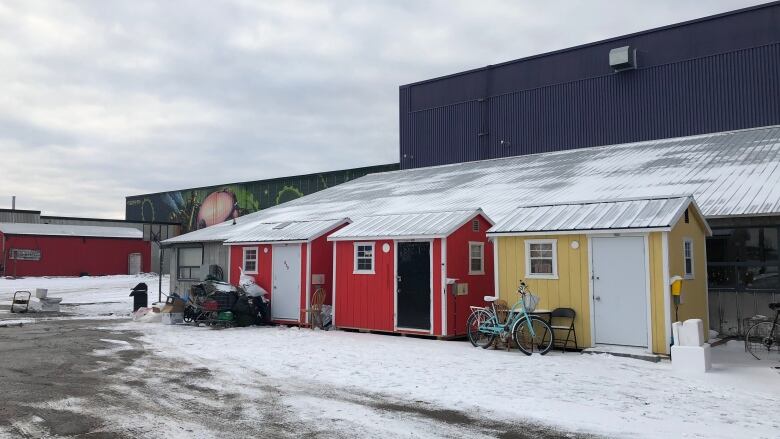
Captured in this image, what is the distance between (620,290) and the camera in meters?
11.6

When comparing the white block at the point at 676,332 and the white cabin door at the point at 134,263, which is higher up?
the white cabin door at the point at 134,263

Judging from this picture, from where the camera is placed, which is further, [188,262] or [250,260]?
[188,262]

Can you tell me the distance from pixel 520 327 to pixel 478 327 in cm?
96

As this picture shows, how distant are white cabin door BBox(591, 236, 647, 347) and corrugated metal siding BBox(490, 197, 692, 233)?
322 mm

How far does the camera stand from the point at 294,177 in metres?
40.8

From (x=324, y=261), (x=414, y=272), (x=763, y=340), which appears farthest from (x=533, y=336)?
(x=324, y=261)

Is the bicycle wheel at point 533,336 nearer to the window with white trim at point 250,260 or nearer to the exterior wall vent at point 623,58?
the window with white trim at point 250,260

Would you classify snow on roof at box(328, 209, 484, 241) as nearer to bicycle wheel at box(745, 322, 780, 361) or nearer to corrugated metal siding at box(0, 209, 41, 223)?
bicycle wheel at box(745, 322, 780, 361)

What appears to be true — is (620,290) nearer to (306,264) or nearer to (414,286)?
(414,286)

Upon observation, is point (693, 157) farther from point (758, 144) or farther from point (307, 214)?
point (307, 214)

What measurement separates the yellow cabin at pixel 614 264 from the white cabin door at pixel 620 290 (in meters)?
0.02

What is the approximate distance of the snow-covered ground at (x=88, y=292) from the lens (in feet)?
77.3

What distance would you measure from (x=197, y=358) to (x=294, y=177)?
30.1 m

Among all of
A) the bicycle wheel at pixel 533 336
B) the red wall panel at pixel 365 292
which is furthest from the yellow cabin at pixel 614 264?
the red wall panel at pixel 365 292
